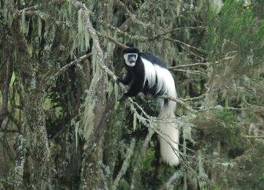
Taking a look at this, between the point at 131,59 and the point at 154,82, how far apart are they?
40cm

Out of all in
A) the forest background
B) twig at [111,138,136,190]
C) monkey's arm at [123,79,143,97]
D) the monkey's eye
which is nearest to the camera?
the forest background

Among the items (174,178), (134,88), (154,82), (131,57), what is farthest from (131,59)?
(174,178)

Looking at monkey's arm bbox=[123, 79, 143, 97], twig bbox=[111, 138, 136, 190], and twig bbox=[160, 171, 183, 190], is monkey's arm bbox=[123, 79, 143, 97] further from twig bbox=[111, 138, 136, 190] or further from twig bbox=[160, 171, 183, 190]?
twig bbox=[160, 171, 183, 190]

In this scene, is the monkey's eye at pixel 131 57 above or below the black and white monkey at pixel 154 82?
above

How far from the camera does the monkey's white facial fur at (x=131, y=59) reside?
4906 millimetres

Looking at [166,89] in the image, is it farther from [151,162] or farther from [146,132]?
[151,162]

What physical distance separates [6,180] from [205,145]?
225 centimetres

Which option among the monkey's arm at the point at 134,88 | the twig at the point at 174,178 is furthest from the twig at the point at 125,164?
the monkey's arm at the point at 134,88

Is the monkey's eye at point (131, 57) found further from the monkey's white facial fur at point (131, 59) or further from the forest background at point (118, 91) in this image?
the forest background at point (118, 91)

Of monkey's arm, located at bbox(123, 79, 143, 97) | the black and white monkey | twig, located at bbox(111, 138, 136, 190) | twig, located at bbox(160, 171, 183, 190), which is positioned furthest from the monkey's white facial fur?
twig, located at bbox(160, 171, 183, 190)

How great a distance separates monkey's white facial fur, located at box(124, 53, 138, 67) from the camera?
A: 4906 millimetres

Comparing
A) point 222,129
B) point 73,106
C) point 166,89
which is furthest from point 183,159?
point 73,106

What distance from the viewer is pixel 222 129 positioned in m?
3.96

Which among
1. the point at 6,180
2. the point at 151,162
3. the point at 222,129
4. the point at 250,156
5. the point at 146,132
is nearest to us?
the point at 222,129
